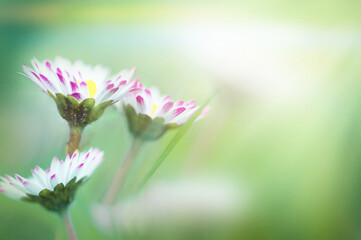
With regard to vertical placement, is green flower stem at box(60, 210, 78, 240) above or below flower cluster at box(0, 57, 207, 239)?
below

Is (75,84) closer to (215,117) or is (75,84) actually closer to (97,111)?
(97,111)

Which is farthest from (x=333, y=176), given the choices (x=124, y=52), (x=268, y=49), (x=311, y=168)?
(x=124, y=52)

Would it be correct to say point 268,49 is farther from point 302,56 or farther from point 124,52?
point 124,52

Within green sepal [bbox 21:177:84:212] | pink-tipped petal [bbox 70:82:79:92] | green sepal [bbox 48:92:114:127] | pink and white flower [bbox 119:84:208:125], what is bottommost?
green sepal [bbox 21:177:84:212]

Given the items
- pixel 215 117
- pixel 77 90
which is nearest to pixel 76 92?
pixel 77 90
